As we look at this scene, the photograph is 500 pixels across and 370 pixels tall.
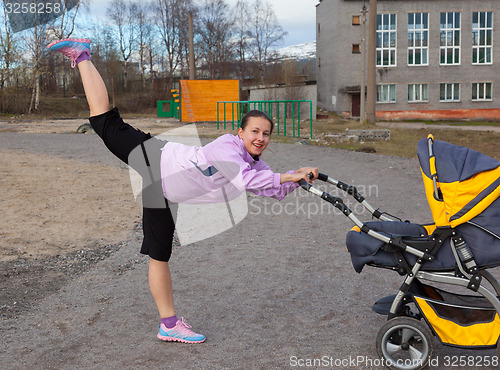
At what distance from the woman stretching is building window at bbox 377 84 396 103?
41.3 m

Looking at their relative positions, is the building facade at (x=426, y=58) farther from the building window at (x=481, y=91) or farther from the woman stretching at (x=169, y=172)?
the woman stretching at (x=169, y=172)

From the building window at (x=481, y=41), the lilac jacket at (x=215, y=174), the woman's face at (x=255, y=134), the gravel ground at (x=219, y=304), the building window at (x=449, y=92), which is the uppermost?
A: the building window at (x=481, y=41)

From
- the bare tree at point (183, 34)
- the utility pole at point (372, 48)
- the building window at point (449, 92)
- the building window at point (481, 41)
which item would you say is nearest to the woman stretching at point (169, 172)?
the utility pole at point (372, 48)

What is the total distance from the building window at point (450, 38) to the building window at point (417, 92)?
2.69m

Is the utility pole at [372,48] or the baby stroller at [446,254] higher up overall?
the utility pole at [372,48]

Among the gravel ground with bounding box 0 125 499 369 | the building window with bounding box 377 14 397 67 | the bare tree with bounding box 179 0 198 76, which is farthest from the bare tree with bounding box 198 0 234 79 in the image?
the gravel ground with bounding box 0 125 499 369

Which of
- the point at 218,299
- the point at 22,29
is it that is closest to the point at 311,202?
the point at 218,299

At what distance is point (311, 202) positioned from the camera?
348 inches

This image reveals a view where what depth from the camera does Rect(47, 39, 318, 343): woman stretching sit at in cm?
362

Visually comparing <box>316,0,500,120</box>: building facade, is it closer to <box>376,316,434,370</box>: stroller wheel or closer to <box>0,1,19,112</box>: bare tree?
<box>0,1,19,112</box>: bare tree

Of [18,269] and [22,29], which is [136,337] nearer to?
[18,269]

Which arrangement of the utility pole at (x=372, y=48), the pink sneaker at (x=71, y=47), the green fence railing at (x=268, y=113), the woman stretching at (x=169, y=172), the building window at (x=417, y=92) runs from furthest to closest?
the building window at (x=417, y=92) < the utility pole at (x=372, y=48) < the green fence railing at (x=268, y=113) < the pink sneaker at (x=71, y=47) < the woman stretching at (x=169, y=172)

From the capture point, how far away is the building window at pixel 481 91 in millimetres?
43500

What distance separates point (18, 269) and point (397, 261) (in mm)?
3807
